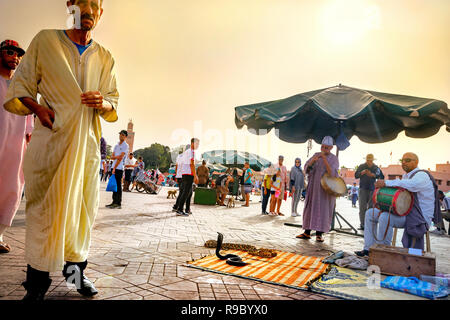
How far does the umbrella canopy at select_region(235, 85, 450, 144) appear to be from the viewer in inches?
208

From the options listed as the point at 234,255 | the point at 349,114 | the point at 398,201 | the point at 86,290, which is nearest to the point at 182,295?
the point at 86,290

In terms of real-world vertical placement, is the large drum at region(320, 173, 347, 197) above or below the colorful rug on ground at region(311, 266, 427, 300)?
above

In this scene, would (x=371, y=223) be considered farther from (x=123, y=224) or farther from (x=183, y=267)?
(x=123, y=224)

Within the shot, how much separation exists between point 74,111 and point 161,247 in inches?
100

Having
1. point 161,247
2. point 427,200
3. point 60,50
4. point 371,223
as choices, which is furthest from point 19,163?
point 427,200

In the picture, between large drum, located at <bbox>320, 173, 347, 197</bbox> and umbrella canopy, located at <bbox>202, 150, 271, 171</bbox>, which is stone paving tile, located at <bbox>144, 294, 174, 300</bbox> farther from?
umbrella canopy, located at <bbox>202, 150, 271, 171</bbox>

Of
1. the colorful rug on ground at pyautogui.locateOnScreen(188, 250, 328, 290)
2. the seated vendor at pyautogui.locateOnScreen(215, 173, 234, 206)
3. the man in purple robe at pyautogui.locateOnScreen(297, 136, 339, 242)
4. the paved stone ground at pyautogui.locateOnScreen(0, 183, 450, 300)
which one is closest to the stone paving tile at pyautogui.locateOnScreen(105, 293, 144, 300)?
the paved stone ground at pyautogui.locateOnScreen(0, 183, 450, 300)

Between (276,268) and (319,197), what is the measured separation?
107 inches

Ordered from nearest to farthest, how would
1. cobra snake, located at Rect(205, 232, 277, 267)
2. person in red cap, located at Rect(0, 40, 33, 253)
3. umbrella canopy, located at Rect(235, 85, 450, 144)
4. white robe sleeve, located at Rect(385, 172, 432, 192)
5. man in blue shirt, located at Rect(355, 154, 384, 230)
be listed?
1. person in red cap, located at Rect(0, 40, 33, 253)
2. cobra snake, located at Rect(205, 232, 277, 267)
3. white robe sleeve, located at Rect(385, 172, 432, 192)
4. umbrella canopy, located at Rect(235, 85, 450, 144)
5. man in blue shirt, located at Rect(355, 154, 384, 230)

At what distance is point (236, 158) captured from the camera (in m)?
19.4

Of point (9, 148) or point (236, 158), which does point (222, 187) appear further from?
point (9, 148)

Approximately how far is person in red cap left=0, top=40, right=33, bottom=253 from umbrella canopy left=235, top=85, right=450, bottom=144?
14.5 feet

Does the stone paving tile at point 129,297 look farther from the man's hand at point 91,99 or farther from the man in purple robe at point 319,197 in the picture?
the man in purple robe at point 319,197

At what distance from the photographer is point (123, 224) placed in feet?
17.6
